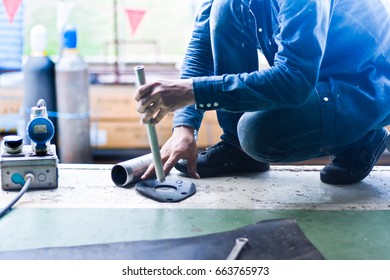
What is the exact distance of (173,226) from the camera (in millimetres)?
1267

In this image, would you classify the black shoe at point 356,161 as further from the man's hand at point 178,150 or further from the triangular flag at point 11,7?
the triangular flag at point 11,7

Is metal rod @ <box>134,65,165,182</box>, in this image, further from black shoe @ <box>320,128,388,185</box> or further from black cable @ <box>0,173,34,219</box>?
black shoe @ <box>320,128,388,185</box>

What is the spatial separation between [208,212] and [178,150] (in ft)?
0.80

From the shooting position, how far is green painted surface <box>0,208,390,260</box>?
118 cm

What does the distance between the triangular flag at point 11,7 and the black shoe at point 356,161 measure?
1.95m

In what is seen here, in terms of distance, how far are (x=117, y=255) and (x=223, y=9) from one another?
28.9 inches

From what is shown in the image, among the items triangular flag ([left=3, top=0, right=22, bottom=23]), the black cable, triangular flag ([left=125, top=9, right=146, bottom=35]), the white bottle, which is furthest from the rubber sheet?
triangular flag ([left=125, top=9, right=146, bottom=35])

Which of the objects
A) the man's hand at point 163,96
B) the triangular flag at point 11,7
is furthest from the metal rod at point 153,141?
the triangular flag at point 11,7

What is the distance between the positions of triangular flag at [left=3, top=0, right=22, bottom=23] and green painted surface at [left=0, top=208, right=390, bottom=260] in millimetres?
1740

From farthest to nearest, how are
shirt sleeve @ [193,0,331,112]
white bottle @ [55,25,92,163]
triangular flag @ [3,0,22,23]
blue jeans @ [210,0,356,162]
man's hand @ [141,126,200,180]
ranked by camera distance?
1. triangular flag @ [3,0,22,23]
2. white bottle @ [55,25,92,163]
3. man's hand @ [141,126,200,180]
4. blue jeans @ [210,0,356,162]
5. shirt sleeve @ [193,0,331,112]

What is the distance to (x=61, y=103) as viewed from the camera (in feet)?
9.04
